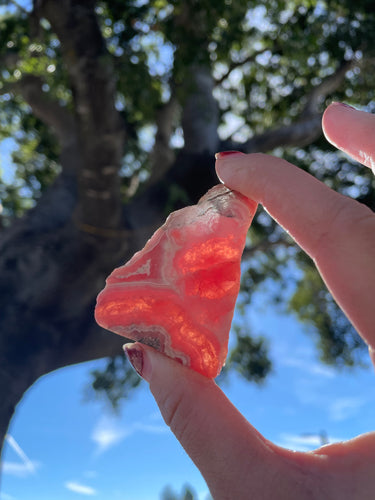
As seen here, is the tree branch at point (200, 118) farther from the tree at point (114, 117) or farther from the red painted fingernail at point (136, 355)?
the red painted fingernail at point (136, 355)

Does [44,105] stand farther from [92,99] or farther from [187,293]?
[187,293]

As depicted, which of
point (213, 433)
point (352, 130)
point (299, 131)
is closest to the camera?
point (213, 433)

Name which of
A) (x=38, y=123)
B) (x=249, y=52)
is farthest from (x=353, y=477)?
(x=38, y=123)

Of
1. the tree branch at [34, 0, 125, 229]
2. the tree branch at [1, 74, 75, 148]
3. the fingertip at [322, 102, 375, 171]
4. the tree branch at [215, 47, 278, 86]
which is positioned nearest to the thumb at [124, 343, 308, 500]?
the fingertip at [322, 102, 375, 171]

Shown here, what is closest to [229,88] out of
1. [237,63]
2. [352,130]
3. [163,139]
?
[237,63]

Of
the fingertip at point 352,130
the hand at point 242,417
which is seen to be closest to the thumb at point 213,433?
the hand at point 242,417

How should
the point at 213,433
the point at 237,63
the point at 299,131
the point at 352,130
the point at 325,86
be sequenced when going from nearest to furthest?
the point at 213,433 < the point at 352,130 < the point at 299,131 < the point at 325,86 < the point at 237,63
